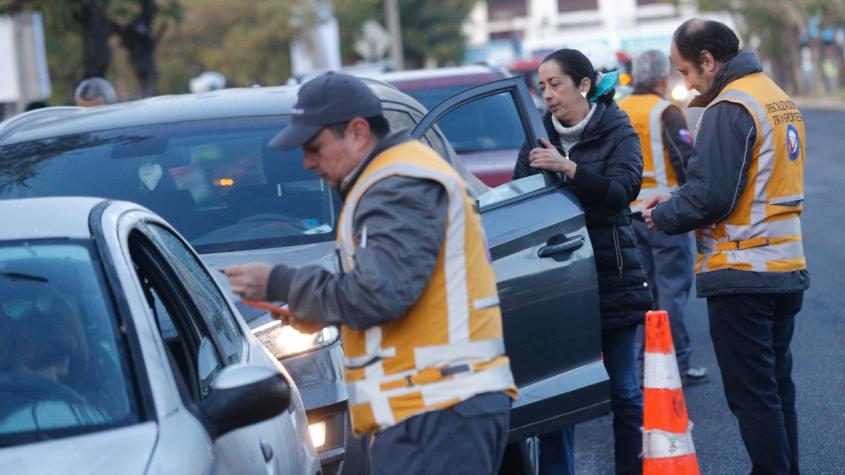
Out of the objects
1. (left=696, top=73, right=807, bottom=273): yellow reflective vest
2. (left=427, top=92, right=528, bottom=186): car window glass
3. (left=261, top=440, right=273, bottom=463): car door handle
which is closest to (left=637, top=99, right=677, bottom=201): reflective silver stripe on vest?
(left=427, top=92, right=528, bottom=186): car window glass

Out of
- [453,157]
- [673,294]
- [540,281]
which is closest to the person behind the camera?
[540,281]

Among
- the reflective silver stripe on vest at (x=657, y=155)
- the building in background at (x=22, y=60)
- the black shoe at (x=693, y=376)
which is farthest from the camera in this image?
the building in background at (x=22, y=60)

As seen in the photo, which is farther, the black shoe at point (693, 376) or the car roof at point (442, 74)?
the car roof at point (442, 74)

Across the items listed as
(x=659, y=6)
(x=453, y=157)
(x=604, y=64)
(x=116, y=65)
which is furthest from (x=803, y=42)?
(x=453, y=157)

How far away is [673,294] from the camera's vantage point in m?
8.41

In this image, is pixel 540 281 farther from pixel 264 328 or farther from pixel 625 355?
pixel 264 328

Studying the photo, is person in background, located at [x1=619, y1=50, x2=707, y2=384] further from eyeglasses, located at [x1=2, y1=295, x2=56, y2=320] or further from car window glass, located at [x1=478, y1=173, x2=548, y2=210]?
eyeglasses, located at [x1=2, y1=295, x2=56, y2=320]

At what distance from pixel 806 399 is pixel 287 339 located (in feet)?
11.8

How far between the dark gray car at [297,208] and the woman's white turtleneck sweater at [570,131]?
0.18 metres

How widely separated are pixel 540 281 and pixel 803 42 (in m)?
66.4

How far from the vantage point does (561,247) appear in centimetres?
526

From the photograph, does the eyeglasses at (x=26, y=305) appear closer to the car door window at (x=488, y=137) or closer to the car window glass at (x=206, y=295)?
the car window glass at (x=206, y=295)

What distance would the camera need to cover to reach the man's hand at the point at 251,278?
3441 millimetres

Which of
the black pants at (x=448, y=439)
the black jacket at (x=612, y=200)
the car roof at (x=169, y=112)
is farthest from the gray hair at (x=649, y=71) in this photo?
the black pants at (x=448, y=439)
